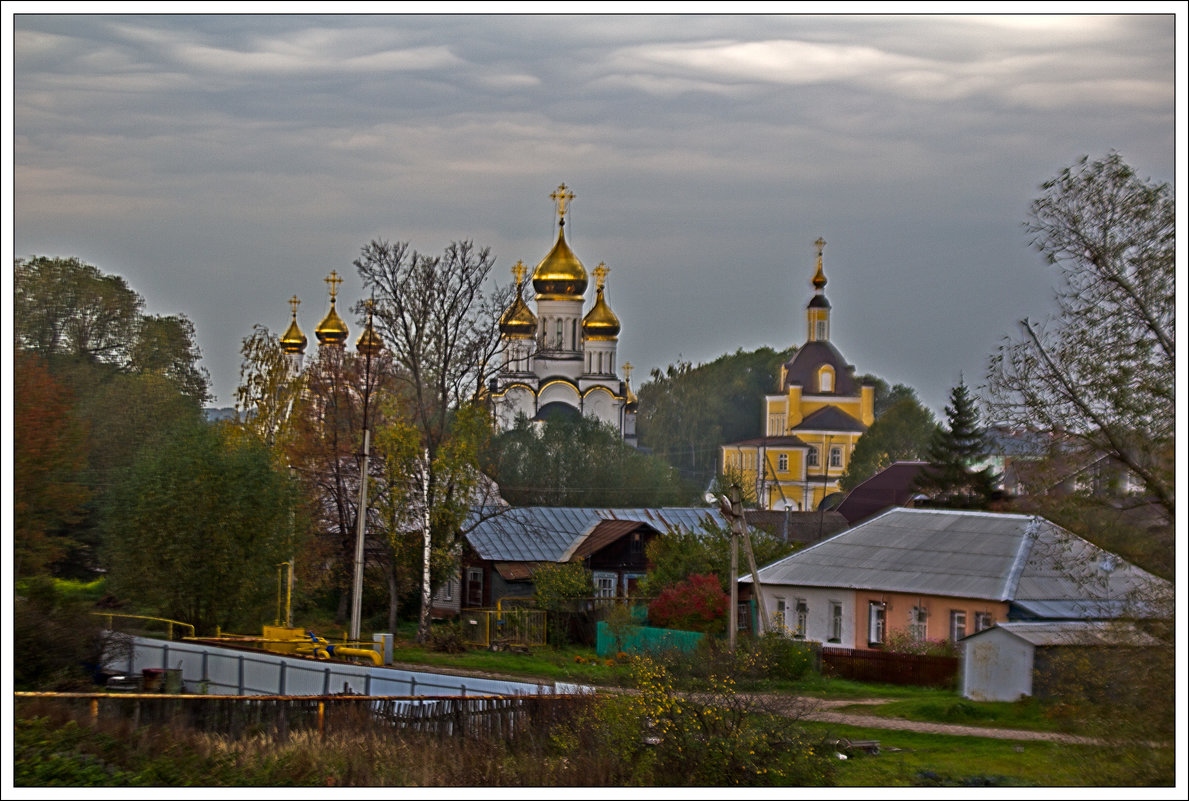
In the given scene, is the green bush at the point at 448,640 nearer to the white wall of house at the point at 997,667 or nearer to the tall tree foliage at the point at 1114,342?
the white wall of house at the point at 997,667

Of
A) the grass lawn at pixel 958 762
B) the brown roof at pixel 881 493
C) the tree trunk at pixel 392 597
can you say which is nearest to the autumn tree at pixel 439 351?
the tree trunk at pixel 392 597

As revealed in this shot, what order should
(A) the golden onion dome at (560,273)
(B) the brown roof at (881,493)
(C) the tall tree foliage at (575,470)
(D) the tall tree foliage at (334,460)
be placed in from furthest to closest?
(A) the golden onion dome at (560,273) → (B) the brown roof at (881,493) → (C) the tall tree foliage at (575,470) → (D) the tall tree foliage at (334,460)

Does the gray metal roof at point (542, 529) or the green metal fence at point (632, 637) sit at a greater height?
the gray metal roof at point (542, 529)

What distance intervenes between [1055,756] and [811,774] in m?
2.73

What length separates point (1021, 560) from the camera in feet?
84.1

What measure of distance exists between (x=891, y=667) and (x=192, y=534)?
41.7 ft

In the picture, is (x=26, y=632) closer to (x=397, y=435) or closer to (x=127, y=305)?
(x=397, y=435)

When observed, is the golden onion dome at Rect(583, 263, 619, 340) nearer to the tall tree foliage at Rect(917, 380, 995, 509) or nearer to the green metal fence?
the tall tree foliage at Rect(917, 380, 995, 509)

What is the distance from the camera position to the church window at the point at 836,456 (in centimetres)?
8738

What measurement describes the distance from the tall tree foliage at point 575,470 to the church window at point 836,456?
1060 inches

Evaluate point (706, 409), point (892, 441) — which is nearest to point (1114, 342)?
point (892, 441)

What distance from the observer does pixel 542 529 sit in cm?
A: 3862

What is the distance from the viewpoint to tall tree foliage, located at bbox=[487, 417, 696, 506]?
2290 inches

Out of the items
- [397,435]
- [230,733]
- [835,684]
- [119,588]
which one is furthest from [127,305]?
[230,733]
